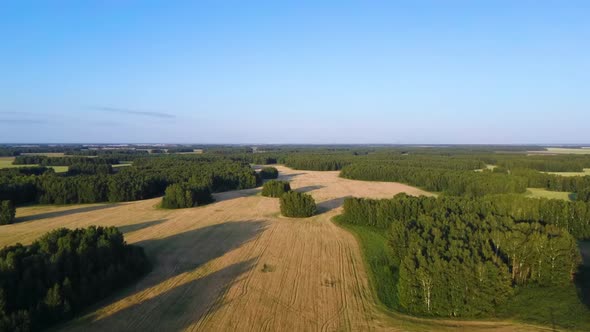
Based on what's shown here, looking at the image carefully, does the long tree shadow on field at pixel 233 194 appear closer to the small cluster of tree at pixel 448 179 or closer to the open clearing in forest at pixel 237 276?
the open clearing in forest at pixel 237 276

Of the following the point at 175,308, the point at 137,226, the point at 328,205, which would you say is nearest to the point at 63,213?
the point at 137,226

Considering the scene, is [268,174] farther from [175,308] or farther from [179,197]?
[175,308]

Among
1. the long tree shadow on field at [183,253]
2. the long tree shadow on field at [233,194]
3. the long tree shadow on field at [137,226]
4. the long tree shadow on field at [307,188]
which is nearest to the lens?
the long tree shadow on field at [183,253]

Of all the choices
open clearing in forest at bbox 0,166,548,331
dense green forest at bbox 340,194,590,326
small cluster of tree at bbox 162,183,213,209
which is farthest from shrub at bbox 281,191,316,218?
dense green forest at bbox 340,194,590,326

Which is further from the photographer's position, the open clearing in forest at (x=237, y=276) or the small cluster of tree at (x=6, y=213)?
the small cluster of tree at (x=6, y=213)

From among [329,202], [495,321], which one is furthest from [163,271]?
[329,202]

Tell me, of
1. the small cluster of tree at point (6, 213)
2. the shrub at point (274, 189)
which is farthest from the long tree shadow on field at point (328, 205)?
the small cluster of tree at point (6, 213)

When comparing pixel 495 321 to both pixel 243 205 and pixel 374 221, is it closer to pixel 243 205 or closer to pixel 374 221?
pixel 374 221
